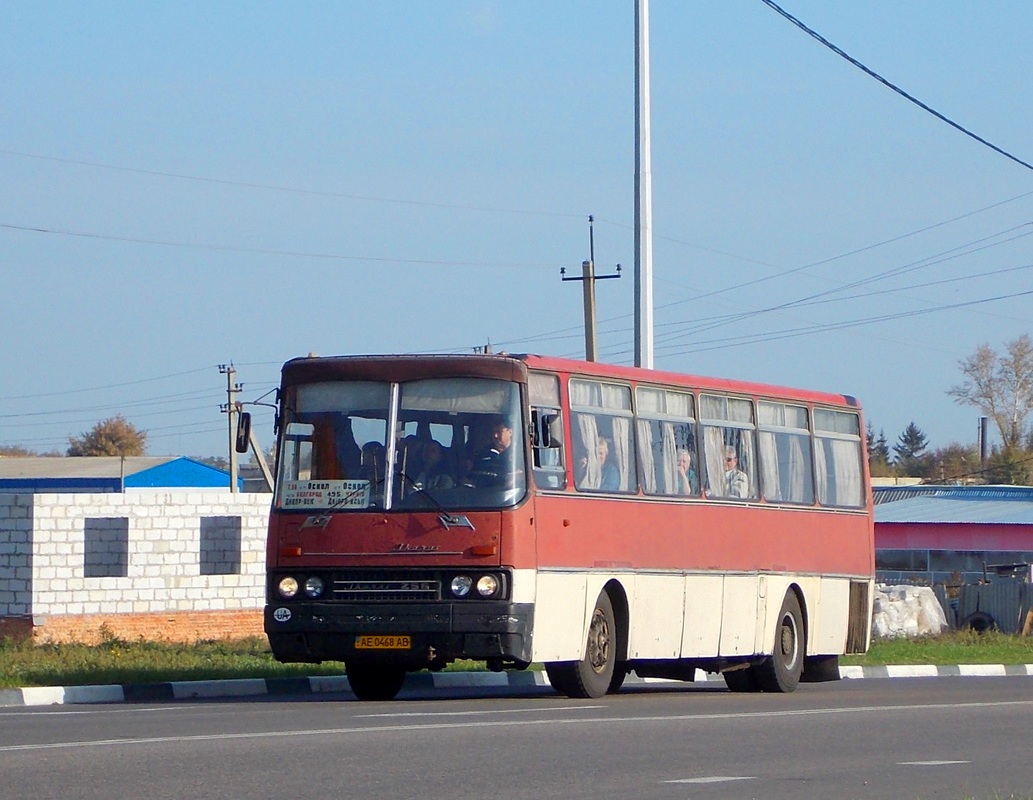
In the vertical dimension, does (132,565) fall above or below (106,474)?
below

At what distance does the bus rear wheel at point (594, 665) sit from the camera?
53.0 feet

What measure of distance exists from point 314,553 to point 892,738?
5.28m

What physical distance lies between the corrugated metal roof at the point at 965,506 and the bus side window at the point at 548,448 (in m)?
59.4

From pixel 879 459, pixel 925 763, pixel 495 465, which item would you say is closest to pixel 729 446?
pixel 495 465

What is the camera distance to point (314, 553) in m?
15.5

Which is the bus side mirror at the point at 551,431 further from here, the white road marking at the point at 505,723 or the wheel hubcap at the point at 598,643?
the white road marking at the point at 505,723

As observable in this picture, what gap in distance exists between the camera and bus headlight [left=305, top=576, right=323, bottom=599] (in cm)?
1544

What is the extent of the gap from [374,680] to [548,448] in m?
2.77

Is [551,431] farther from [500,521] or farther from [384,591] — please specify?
[384,591]

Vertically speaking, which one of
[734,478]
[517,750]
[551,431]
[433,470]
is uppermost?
[551,431]

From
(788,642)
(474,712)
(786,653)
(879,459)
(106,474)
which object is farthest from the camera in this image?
(879,459)

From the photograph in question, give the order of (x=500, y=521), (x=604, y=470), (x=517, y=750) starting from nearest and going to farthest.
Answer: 1. (x=517, y=750)
2. (x=500, y=521)
3. (x=604, y=470)

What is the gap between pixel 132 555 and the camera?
2712cm

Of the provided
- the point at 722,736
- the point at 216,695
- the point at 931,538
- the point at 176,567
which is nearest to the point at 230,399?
the point at 931,538
